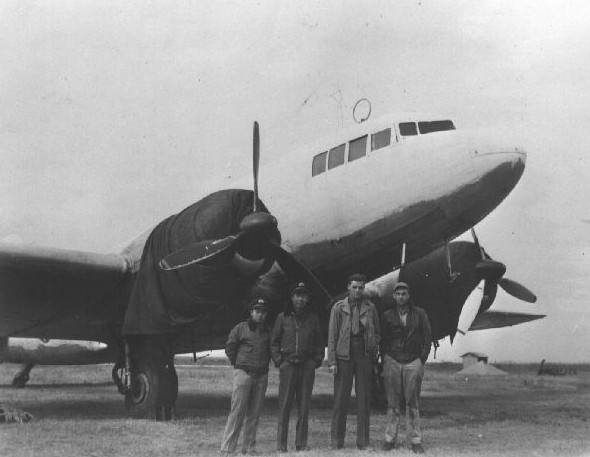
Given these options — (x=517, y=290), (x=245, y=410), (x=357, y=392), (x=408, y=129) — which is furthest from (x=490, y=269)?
(x=245, y=410)

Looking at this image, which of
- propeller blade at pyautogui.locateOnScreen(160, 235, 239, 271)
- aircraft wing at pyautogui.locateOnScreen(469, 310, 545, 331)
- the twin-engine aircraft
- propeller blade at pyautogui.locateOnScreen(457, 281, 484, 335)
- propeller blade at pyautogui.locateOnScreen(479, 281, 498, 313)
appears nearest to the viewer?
propeller blade at pyautogui.locateOnScreen(160, 235, 239, 271)

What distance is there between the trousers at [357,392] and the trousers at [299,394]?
1.05ft

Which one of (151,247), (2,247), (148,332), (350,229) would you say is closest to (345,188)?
(350,229)

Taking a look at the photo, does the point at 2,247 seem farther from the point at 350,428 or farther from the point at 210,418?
the point at 350,428

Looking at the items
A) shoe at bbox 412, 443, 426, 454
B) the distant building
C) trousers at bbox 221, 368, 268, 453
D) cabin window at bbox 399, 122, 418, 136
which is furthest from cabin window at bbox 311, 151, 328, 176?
the distant building

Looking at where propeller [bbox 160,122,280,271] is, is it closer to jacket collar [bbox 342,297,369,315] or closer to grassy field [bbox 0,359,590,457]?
jacket collar [bbox 342,297,369,315]

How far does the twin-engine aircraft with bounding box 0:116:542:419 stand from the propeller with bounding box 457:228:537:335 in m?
0.04

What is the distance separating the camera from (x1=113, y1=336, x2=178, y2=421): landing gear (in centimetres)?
1102

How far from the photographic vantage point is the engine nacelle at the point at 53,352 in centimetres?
2041

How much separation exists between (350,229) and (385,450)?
12.5ft

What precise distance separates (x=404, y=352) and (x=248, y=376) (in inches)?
71.6

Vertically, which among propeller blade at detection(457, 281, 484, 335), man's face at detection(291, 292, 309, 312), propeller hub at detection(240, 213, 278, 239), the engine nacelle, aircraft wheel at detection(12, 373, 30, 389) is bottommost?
aircraft wheel at detection(12, 373, 30, 389)

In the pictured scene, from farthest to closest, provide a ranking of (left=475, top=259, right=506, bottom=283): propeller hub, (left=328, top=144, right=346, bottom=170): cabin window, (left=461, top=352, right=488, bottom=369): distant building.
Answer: (left=461, top=352, right=488, bottom=369): distant building, (left=475, top=259, right=506, bottom=283): propeller hub, (left=328, top=144, right=346, bottom=170): cabin window

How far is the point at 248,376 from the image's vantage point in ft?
24.4
